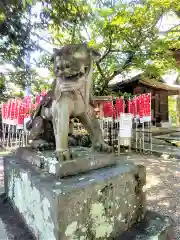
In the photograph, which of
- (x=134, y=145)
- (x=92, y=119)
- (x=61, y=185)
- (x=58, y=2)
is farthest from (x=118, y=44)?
(x=61, y=185)

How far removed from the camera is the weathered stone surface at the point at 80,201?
1.02 meters

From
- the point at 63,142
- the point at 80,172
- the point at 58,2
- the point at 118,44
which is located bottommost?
the point at 80,172

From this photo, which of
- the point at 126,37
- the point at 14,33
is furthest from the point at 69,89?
the point at 126,37

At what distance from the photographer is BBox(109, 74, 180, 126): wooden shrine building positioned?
11602 mm

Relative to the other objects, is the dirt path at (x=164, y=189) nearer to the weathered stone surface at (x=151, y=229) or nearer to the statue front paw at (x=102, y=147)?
the weathered stone surface at (x=151, y=229)

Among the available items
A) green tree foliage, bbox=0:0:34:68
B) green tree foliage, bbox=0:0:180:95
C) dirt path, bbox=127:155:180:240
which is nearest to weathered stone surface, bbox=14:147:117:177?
dirt path, bbox=127:155:180:240

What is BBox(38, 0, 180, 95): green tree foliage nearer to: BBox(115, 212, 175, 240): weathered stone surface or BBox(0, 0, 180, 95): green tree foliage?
BBox(0, 0, 180, 95): green tree foliage

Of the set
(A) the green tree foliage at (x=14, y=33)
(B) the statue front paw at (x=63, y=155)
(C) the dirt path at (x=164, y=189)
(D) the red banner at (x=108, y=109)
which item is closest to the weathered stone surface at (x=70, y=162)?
→ (B) the statue front paw at (x=63, y=155)

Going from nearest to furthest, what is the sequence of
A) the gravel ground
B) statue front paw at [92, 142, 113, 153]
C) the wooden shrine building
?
1. the gravel ground
2. statue front paw at [92, 142, 113, 153]
3. the wooden shrine building

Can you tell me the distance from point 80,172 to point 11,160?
0.68 m

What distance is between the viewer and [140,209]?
1438 mm

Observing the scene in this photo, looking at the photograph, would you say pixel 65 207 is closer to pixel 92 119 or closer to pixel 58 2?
pixel 92 119

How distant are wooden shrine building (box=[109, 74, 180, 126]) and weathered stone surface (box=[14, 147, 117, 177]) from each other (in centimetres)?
994

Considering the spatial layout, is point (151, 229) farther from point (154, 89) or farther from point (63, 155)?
point (154, 89)
